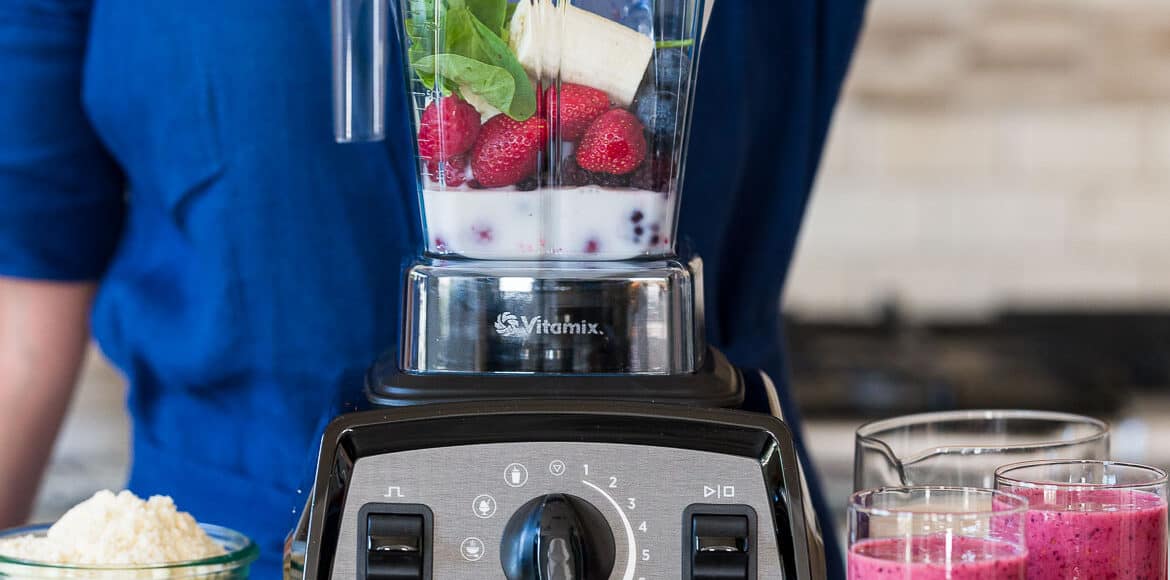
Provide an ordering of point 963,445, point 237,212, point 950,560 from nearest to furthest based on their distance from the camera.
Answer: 1. point 950,560
2. point 963,445
3. point 237,212

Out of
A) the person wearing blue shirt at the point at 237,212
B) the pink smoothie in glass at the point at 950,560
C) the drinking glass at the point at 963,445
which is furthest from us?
the person wearing blue shirt at the point at 237,212

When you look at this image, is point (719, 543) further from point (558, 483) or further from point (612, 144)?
point (612, 144)

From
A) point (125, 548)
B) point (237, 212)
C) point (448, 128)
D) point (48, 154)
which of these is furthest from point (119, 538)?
point (48, 154)

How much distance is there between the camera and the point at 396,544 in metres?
0.55

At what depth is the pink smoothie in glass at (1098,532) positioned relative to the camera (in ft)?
1.76

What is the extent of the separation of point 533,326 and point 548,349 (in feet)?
0.04

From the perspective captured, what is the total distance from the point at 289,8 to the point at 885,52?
1828 millimetres

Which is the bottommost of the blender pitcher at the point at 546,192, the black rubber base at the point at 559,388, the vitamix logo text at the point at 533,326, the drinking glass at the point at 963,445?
the drinking glass at the point at 963,445

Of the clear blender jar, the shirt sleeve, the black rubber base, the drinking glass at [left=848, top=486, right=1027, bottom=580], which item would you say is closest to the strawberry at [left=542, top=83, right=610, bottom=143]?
the clear blender jar

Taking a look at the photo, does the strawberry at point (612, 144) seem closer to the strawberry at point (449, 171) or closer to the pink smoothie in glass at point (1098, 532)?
the strawberry at point (449, 171)

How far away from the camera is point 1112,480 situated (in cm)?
56

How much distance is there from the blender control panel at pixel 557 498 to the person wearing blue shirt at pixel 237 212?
31cm

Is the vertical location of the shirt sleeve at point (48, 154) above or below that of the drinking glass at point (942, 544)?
above

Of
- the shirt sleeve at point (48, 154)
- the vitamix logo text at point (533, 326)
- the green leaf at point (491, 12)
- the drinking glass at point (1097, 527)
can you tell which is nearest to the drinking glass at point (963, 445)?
the drinking glass at point (1097, 527)
